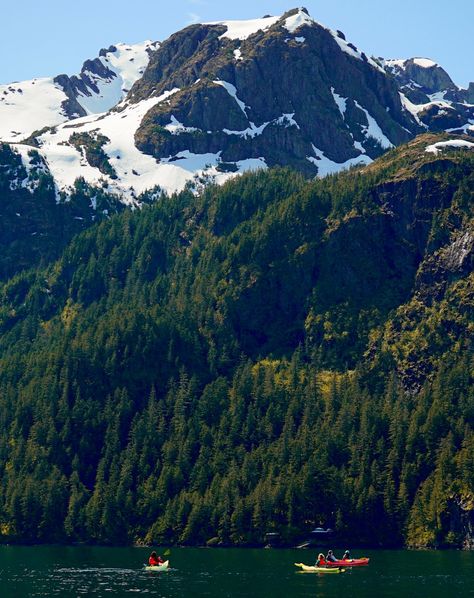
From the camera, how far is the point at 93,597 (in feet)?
580

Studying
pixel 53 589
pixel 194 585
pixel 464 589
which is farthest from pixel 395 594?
pixel 53 589

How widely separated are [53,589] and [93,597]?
40.3 ft

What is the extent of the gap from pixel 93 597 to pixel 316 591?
106 ft

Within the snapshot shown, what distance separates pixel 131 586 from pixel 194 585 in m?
9.11

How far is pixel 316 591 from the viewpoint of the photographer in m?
188

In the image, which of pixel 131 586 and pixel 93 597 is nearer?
pixel 93 597

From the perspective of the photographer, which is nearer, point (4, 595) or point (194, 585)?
point (4, 595)

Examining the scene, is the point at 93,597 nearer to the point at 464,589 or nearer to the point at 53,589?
the point at 53,589

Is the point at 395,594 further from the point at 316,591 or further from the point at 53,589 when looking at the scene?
the point at 53,589

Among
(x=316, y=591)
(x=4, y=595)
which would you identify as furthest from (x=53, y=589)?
(x=316, y=591)

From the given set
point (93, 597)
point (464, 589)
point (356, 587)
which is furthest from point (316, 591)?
point (93, 597)

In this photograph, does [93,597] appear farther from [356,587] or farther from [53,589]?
[356,587]

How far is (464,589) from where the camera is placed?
A: 606 ft

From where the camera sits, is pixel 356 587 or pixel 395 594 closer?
pixel 395 594
